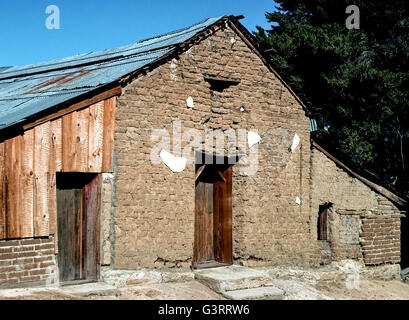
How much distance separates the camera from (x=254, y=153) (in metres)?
9.68

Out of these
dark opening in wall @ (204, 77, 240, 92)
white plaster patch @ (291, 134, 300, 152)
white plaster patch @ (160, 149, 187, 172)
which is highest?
dark opening in wall @ (204, 77, 240, 92)

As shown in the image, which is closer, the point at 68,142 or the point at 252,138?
the point at 68,142

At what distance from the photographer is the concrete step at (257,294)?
8.12m

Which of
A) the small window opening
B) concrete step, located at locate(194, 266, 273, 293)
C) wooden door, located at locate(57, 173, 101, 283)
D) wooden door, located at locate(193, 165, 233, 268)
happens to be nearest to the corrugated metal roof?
wooden door, located at locate(57, 173, 101, 283)

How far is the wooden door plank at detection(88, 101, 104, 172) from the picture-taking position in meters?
7.77

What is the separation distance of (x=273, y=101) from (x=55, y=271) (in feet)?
17.1

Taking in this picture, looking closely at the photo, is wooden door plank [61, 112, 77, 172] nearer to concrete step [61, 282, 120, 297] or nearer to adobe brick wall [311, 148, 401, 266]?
concrete step [61, 282, 120, 297]

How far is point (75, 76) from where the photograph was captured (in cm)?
982

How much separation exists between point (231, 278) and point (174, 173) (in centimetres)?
201

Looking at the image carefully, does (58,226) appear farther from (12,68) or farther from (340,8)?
(340,8)

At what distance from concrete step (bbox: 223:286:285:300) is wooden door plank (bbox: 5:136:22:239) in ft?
11.3

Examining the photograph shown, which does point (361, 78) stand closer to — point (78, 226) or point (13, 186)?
point (78, 226)

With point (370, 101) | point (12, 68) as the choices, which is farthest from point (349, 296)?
point (12, 68)

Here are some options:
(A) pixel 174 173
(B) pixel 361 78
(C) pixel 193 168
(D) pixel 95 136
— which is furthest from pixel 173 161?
(B) pixel 361 78
